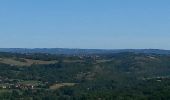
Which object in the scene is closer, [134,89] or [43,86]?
[134,89]

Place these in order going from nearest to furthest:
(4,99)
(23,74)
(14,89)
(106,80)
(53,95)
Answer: (4,99), (53,95), (14,89), (106,80), (23,74)

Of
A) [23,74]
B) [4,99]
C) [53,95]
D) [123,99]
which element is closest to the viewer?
[123,99]

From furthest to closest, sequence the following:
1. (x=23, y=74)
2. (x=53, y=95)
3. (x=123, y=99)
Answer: (x=23, y=74) → (x=53, y=95) → (x=123, y=99)

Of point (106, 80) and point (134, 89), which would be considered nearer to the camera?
point (134, 89)

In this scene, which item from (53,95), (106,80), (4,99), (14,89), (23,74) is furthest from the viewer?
(23,74)

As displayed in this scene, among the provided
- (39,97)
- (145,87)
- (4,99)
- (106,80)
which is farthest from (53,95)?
(106,80)

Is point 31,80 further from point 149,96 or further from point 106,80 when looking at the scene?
point 149,96

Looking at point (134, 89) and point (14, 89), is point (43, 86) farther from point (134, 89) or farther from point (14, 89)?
point (134, 89)

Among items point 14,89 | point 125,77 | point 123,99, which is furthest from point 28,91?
point 125,77
